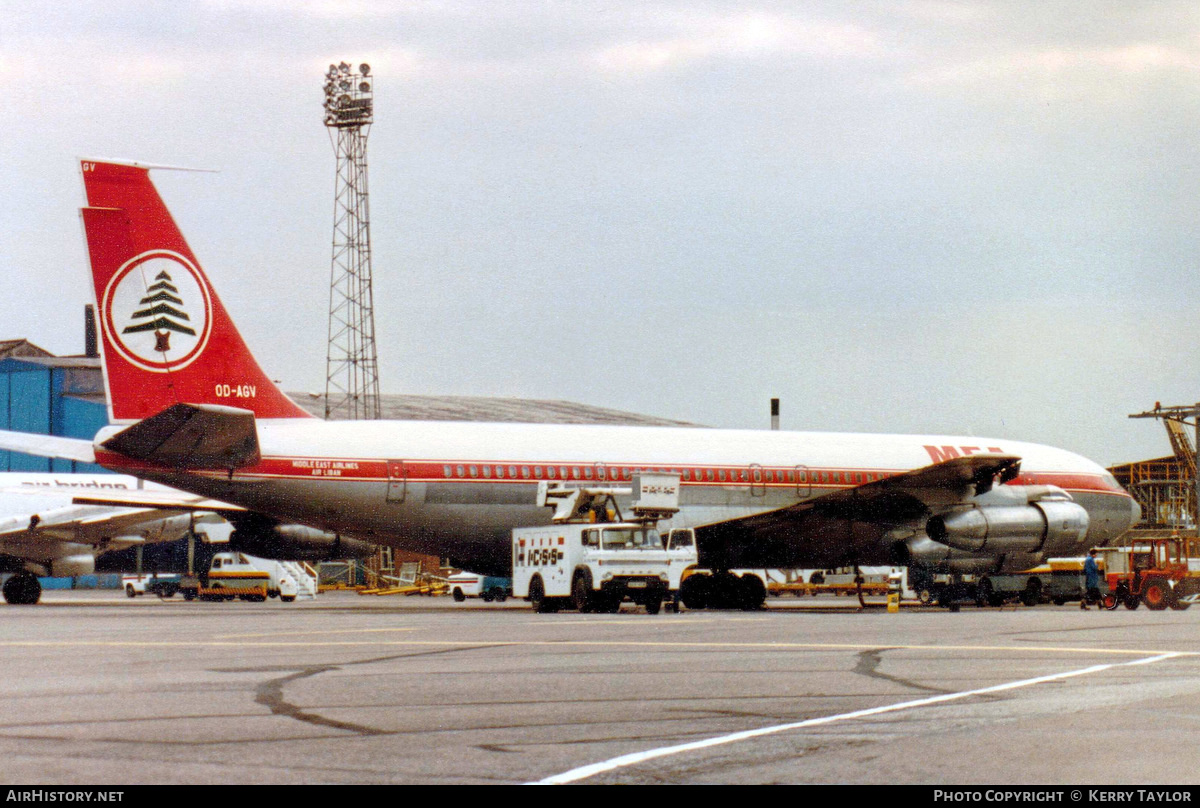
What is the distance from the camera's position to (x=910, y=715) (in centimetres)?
1012

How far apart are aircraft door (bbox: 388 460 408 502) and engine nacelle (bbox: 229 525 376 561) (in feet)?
12.6

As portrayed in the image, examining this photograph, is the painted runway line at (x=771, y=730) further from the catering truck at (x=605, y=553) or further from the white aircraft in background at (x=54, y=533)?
the white aircraft in background at (x=54, y=533)

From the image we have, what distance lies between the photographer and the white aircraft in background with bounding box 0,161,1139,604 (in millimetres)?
29844

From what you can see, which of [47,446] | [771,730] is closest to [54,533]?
[47,446]

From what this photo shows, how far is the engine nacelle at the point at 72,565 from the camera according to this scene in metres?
41.3

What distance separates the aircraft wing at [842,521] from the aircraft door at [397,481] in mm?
6999

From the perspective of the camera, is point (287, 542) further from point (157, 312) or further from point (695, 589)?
point (695, 589)

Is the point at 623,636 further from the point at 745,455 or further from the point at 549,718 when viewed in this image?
the point at 745,455

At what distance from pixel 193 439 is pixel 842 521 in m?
14.7

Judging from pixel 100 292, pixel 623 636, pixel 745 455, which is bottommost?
pixel 623 636

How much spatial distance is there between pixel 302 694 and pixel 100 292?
66.8ft

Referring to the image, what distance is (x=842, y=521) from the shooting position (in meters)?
33.3

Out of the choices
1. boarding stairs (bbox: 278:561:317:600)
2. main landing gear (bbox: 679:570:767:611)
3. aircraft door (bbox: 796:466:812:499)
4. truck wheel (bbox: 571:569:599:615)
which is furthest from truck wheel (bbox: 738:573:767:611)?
boarding stairs (bbox: 278:561:317:600)

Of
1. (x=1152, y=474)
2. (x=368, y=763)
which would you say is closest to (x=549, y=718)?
(x=368, y=763)
